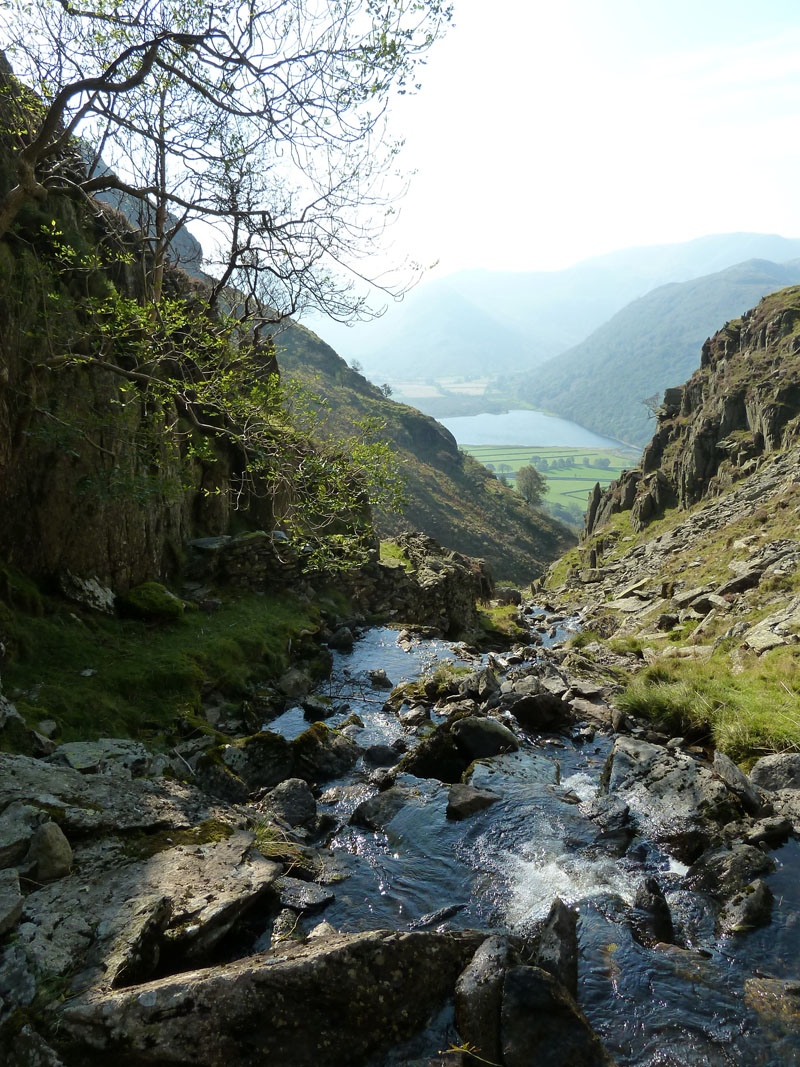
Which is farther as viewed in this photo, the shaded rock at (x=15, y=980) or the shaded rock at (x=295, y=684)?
the shaded rock at (x=295, y=684)

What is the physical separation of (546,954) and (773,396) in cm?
7545

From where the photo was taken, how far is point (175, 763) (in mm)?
10305

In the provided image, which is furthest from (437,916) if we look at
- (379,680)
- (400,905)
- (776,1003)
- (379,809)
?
(379,680)

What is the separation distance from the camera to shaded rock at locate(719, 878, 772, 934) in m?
6.96

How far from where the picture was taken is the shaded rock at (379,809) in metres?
9.67

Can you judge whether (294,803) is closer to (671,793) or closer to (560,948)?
(560,948)

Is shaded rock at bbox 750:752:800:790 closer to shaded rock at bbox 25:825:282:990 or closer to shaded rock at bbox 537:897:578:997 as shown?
shaded rock at bbox 537:897:578:997

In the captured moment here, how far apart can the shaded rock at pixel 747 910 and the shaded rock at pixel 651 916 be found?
2.07 feet

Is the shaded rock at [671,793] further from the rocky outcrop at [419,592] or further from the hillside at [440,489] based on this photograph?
the hillside at [440,489]

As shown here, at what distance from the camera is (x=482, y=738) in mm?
12438

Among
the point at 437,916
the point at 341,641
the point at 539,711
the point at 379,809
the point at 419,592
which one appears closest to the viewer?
the point at 437,916

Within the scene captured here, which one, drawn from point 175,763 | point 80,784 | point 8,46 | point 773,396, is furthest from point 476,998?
point 773,396

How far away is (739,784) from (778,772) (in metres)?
1.02

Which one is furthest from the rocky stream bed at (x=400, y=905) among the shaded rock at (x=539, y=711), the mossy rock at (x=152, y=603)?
the mossy rock at (x=152, y=603)
